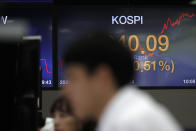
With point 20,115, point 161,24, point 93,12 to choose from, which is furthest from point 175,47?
point 20,115

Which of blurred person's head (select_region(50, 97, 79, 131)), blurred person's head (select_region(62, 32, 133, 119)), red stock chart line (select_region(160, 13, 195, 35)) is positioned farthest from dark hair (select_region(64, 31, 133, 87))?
red stock chart line (select_region(160, 13, 195, 35))

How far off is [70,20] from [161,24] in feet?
4.75

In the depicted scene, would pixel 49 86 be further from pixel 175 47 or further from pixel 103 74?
pixel 103 74

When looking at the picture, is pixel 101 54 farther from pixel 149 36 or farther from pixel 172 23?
pixel 172 23

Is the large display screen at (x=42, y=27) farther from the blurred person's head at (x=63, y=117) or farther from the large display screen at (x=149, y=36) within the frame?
the blurred person's head at (x=63, y=117)

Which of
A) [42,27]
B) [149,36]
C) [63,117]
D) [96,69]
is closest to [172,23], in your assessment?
[149,36]

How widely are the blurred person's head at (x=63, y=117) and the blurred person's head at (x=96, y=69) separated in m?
0.89

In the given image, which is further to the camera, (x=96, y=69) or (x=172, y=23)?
(x=172, y=23)

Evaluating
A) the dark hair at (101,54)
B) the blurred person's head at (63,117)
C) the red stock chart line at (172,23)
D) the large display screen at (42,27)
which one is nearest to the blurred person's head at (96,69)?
the dark hair at (101,54)

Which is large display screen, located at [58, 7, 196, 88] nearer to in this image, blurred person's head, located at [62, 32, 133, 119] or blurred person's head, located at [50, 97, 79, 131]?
blurred person's head, located at [50, 97, 79, 131]

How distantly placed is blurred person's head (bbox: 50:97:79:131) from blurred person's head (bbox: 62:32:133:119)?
89 cm

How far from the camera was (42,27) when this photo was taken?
208 inches

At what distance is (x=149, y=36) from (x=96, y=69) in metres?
4.36

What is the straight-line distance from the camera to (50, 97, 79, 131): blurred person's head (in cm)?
198
